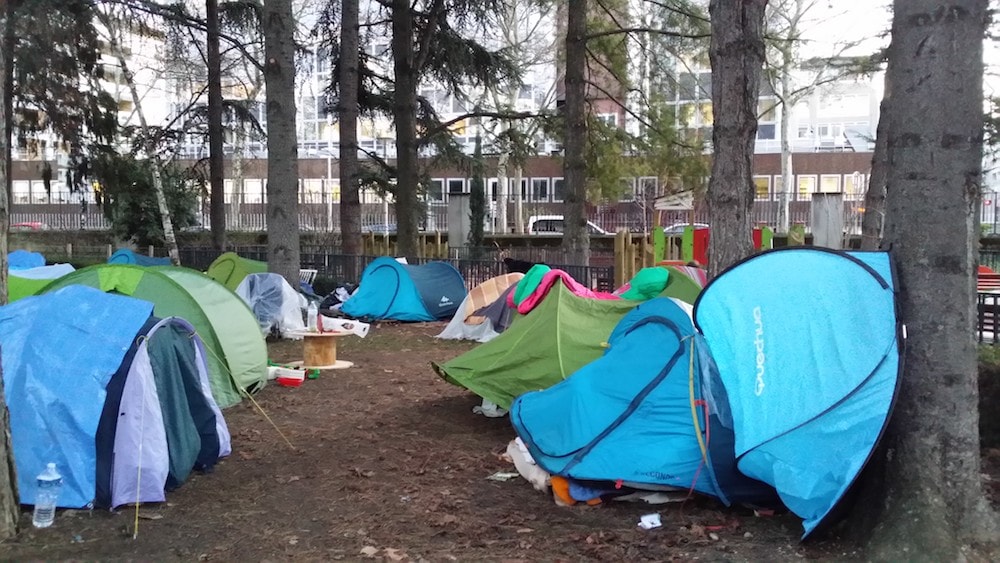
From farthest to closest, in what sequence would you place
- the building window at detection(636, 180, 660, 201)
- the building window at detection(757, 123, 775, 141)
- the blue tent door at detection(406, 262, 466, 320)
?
the building window at detection(757, 123, 775, 141)
the building window at detection(636, 180, 660, 201)
the blue tent door at detection(406, 262, 466, 320)

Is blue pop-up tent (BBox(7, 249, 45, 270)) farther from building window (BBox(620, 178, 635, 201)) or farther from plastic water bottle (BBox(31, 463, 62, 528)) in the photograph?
building window (BBox(620, 178, 635, 201))

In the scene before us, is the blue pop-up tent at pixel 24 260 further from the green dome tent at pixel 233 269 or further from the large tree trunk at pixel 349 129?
the large tree trunk at pixel 349 129

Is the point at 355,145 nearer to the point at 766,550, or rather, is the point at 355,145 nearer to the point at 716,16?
the point at 716,16

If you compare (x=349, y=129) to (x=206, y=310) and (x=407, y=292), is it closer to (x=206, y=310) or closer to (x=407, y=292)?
(x=407, y=292)

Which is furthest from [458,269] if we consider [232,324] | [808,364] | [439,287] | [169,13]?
[808,364]

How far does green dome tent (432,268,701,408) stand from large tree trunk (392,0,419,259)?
1018 cm

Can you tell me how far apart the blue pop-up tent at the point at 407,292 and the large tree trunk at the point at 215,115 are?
6.06 meters

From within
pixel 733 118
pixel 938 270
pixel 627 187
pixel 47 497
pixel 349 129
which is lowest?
pixel 47 497

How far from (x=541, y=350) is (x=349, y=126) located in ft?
38.5

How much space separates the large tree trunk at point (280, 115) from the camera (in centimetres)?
1254

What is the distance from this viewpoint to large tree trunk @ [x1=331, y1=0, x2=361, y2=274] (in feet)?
56.7

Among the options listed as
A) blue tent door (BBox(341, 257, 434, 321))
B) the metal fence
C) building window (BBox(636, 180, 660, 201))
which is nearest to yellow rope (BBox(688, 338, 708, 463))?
the metal fence

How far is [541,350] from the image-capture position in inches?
281

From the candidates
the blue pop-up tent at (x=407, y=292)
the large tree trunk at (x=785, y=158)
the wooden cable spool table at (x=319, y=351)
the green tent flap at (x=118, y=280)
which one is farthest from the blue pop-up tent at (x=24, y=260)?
the large tree trunk at (x=785, y=158)
